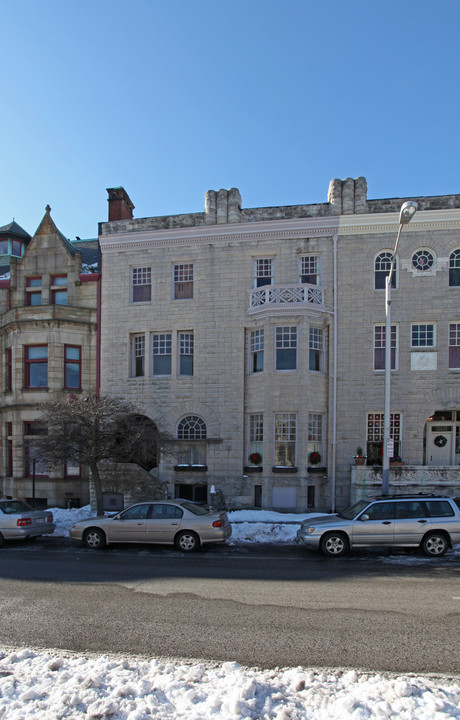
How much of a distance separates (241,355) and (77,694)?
16149 mm

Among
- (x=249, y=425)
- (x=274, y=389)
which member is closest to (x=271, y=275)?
(x=274, y=389)

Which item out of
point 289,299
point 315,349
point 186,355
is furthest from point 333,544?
point 186,355

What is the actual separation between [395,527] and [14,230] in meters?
26.0

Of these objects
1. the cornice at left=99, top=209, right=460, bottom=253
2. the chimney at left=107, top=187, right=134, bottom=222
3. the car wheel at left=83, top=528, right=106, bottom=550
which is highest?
the chimney at left=107, top=187, right=134, bottom=222

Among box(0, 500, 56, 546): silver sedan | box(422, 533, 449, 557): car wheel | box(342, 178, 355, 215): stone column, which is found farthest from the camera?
box(342, 178, 355, 215): stone column

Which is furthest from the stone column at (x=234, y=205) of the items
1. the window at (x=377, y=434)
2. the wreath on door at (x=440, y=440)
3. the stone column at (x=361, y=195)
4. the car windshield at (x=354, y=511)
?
the car windshield at (x=354, y=511)

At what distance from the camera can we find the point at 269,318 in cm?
2011

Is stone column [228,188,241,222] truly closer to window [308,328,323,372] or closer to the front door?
window [308,328,323,372]

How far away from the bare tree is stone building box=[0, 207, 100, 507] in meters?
5.04

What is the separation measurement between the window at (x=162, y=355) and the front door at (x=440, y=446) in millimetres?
11430

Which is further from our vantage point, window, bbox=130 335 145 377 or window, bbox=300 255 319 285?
window, bbox=130 335 145 377

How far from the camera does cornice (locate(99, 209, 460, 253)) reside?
20062mm

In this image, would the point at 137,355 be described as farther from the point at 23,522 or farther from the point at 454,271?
the point at 454,271

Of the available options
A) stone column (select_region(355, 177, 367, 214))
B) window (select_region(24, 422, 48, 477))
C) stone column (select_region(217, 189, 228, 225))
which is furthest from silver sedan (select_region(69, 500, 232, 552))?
stone column (select_region(355, 177, 367, 214))
